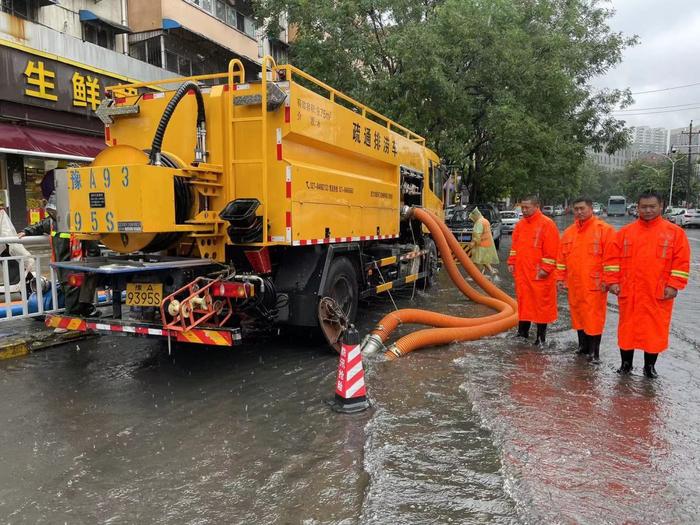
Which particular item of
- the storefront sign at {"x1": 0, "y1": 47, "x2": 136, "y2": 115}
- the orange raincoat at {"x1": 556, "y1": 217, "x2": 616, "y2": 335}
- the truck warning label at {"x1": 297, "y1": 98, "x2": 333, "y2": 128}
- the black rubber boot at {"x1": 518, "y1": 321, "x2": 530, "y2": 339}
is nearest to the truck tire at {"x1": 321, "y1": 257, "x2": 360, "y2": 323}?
the truck warning label at {"x1": 297, "y1": 98, "x2": 333, "y2": 128}

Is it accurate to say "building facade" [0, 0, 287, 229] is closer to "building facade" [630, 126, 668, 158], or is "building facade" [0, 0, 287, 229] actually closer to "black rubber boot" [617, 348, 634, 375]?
"black rubber boot" [617, 348, 634, 375]

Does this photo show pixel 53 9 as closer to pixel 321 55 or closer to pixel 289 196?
pixel 321 55

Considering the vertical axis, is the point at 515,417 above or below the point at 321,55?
below

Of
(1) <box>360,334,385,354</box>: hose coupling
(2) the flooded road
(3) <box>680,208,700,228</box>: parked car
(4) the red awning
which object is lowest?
(2) the flooded road

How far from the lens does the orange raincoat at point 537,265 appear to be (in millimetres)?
6078

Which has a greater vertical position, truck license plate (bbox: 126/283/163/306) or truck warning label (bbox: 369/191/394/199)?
truck warning label (bbox: 369/191/394/199)

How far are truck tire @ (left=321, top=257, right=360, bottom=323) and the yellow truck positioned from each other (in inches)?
1.1

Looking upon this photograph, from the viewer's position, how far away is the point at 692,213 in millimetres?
35844

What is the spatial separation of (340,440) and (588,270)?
319 cm

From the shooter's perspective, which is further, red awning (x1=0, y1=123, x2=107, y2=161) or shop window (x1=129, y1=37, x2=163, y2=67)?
shop window (x1=129, y1=37, x2=163, y2=67)

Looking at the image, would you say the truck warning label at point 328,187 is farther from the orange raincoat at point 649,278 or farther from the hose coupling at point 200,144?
the orange raincoat at point 649,278

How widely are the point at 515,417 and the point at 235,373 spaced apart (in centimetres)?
259

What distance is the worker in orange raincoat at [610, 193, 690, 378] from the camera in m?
4.66

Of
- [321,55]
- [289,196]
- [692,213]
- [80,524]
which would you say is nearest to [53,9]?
[321,55]
